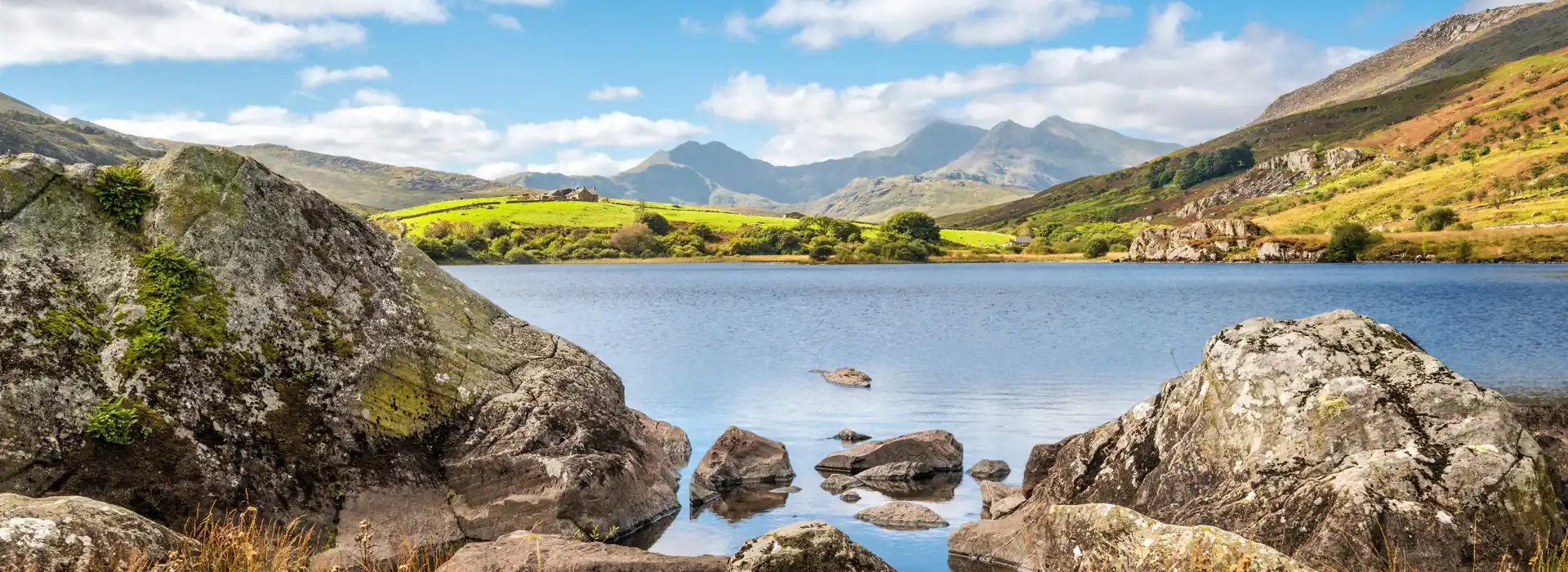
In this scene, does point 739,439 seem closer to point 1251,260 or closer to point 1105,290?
point 1105,290

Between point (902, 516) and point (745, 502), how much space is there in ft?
13.0

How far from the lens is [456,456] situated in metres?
17.4

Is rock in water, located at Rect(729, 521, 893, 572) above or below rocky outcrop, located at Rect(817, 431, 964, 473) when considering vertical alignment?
above

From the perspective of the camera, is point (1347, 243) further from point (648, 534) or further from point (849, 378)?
point (648, 534)

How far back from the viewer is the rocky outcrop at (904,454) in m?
25.0

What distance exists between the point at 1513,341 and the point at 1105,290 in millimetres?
62523

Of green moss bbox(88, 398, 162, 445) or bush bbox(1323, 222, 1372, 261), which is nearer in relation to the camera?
green moss bbox(88, 398, 162, 445)

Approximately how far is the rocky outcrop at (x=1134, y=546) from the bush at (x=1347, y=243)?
612 feet

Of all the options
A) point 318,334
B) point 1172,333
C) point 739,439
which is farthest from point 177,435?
point 1172,333

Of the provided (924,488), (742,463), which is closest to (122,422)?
(742,463)

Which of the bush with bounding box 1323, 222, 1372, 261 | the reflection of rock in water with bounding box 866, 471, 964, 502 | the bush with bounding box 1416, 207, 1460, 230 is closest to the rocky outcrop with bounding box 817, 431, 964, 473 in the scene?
the reflection of rock in water with bounding box 866, 471, 964, 502

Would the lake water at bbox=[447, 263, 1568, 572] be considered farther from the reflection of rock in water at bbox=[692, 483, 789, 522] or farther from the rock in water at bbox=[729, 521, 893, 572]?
the rock in water at bbox=[729, 521, 893, 572]

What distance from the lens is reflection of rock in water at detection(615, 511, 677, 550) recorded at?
60.4ft

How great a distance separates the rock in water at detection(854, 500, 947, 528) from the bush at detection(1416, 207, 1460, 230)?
192751mm
